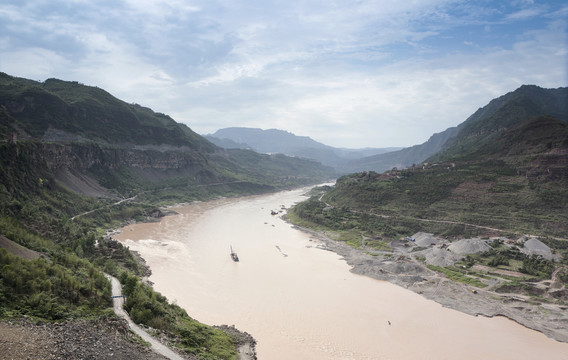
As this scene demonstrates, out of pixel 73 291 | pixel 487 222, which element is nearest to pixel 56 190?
pixel 73 291

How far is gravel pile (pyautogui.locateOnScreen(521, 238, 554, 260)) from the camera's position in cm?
3866

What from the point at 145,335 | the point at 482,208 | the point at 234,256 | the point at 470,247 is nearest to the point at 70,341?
the point at 145,335

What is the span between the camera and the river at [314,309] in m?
23.8

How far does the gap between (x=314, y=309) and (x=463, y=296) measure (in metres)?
14.7

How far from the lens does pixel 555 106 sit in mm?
118688

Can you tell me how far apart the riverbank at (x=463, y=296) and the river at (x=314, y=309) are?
103 cm

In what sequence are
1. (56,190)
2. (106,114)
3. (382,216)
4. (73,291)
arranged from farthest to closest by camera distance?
(106,114) < (382,216) < (56,190) < (73,291)

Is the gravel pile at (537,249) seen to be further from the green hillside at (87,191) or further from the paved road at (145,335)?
the paved road at (145,335)

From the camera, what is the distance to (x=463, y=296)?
32.3m

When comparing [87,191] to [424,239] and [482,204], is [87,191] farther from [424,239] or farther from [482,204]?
[482,204]

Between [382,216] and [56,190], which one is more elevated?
[56,190]

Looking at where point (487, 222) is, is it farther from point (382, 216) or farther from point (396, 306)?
point (396, 306)

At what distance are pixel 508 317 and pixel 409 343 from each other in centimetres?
1056

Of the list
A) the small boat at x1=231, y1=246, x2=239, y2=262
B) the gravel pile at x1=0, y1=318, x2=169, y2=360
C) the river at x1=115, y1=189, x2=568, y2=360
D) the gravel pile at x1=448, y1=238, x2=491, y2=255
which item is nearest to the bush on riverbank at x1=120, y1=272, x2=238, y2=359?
the gravel pile at x1=0, y1=318, x2=169, y2=360
